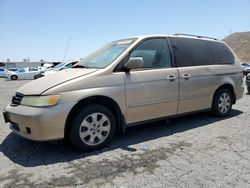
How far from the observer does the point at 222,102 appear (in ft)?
19.5

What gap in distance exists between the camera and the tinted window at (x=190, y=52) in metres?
5.05

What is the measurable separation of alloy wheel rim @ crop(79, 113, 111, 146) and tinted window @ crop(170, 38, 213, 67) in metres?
1.93

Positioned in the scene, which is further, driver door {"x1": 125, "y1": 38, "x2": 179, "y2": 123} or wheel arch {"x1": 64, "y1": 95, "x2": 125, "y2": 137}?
driver door {"x1": 125, "y1": 38, "x2": 179, "y2": 123}

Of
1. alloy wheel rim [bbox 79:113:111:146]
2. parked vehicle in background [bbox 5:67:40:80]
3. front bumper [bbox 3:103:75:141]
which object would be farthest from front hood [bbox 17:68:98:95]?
parked vehicle in background [bbox 5:67:40:80]

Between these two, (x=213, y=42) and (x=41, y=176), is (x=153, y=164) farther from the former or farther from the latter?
(x=213, y=42)

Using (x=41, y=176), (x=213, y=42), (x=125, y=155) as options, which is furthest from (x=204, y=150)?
(x=213, y=42)

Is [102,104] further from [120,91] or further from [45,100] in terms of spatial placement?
[45,100]

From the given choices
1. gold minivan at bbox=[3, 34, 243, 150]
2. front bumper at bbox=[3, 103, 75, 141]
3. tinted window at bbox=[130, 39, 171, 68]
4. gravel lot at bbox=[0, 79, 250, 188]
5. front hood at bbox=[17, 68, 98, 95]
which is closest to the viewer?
gravel lot at bbox=[0, 79, 250, 188]

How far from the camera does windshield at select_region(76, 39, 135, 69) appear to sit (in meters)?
4.38

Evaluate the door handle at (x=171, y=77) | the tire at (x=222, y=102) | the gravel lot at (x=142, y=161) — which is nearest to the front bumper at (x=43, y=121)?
the gravel lot at (x=142, y=161)

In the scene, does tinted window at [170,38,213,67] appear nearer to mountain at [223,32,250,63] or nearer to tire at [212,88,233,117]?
tire at [212,88,233,117]

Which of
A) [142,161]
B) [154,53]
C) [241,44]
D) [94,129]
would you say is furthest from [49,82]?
[241,44]

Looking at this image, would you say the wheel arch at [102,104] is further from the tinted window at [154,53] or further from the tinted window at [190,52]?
the tinted window at [190,52]

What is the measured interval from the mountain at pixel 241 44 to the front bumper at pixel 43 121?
80122 millimetres
